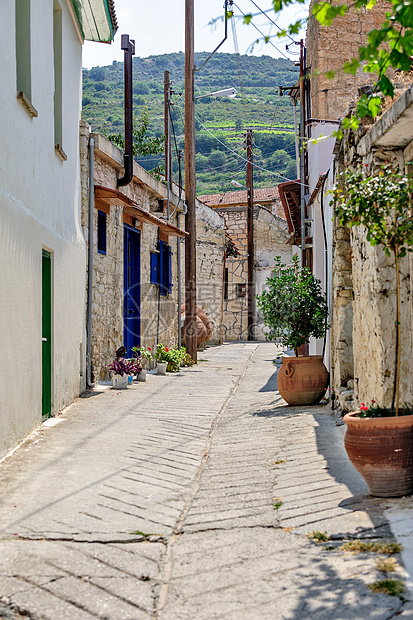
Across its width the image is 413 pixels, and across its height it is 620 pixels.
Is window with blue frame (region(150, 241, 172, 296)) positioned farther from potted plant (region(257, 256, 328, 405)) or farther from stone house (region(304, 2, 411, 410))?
potted plant (region(257, 256, 328, 405))

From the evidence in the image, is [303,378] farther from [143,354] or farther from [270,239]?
[270,239]

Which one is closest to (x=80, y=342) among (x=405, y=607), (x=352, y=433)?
(x=352, y=433)

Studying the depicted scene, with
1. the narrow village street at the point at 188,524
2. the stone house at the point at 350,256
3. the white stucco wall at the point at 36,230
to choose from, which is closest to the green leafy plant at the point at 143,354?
the white stucco wall at the point at 36,230

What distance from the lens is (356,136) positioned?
6.30 meters

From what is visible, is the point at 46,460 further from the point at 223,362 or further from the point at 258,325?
the point at 258,325

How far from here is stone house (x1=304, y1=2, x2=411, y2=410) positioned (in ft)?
17.7

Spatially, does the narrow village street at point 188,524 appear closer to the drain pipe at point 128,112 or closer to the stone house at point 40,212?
the stone house at point 40,212

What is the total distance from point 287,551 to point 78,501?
1.56 meters

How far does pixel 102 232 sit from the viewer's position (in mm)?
10594

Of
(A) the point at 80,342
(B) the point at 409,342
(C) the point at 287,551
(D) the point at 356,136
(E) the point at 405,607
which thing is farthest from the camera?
(A) the point at 80,342

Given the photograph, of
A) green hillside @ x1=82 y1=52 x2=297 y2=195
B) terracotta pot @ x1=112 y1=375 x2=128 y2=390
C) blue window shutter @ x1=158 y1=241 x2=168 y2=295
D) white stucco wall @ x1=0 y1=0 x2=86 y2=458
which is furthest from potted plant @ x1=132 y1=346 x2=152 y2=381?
green hillside @ x1=82 y1=52 x2=297 y2=195

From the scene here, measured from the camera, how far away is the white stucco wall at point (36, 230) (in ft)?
17.8

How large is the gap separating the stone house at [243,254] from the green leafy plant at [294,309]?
68.3 ft

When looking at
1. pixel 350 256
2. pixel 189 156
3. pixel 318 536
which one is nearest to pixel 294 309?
pixel 350 256
